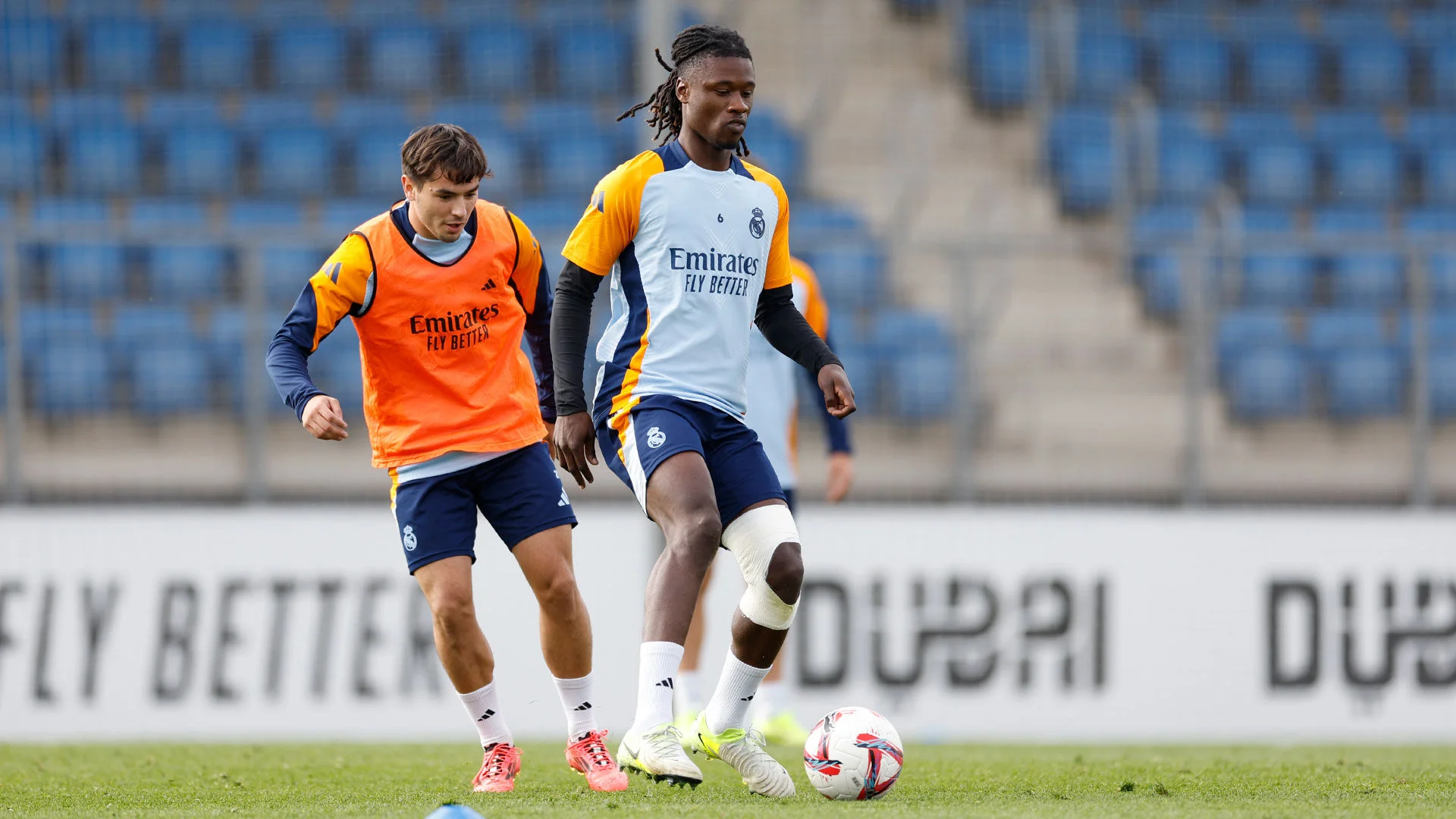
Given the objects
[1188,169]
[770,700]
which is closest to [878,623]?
[770,700]

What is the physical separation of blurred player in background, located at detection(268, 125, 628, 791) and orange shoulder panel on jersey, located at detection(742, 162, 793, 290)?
27.4 inches

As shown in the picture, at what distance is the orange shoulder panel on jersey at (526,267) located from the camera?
4973mm

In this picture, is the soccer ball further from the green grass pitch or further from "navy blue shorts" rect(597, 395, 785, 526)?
"navy blue shorts" rect(597, 395, 785, 526)

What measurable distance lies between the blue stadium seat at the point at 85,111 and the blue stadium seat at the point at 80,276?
3.66 meters

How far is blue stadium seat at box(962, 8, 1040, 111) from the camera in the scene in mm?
12680

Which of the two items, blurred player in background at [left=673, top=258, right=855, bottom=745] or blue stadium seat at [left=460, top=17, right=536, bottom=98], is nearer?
blurred player in background at [left=673, top=258, right=855, bottom=745]

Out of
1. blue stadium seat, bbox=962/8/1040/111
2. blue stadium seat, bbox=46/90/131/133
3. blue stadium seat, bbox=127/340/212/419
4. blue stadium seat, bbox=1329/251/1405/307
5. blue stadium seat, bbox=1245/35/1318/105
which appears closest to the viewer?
blue stadium seat, bbox=127/340/212/419

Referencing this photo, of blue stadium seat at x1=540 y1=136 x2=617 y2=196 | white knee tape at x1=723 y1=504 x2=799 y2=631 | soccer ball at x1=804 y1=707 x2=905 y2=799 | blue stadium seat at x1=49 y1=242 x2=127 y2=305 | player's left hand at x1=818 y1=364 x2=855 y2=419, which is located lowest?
soccer ball at x1=804 y1=707 x2=905 y2=799

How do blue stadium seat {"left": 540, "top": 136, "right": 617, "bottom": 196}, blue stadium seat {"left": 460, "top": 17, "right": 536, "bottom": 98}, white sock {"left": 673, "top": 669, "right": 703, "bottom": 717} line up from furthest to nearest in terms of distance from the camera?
blue stadium seat {"left": 460, "top": 17, "right": 536, "bottom": 98}
blue stadium seat {"left": 540, "top": 136, "right": 617, "bottom": 196}
white sock {"left": 673, "top": 669, "right": 703, "bottom": 717}

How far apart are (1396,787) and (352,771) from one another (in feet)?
10.5

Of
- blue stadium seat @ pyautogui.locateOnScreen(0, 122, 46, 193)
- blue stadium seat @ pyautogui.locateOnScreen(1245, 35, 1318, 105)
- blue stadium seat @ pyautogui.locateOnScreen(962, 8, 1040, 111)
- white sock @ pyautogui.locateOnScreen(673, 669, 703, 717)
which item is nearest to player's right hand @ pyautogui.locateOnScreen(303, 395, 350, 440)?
white sock @ pyautogui.locateOnScreen(673, 669, 703, 717)

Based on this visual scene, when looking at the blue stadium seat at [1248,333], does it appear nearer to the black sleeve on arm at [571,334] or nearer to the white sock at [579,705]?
the white sock at [579,705]

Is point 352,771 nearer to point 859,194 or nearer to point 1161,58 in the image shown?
point 859,194

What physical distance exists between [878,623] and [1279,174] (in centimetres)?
588
